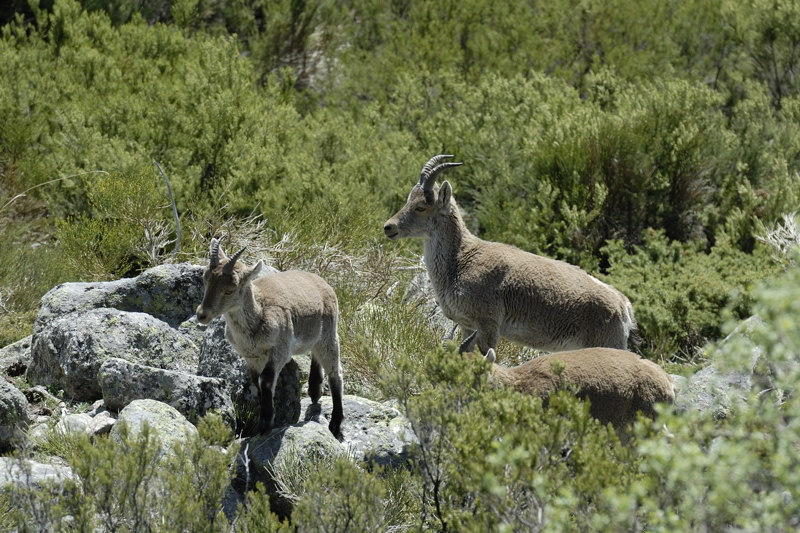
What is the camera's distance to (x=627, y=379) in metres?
7.55

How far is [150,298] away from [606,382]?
454 cm

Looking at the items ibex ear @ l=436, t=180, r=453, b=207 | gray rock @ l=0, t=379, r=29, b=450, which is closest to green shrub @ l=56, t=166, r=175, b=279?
ibex ear @ l=436, t=180, r=453, b=207

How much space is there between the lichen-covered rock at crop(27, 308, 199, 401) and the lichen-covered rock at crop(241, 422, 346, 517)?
166 cm

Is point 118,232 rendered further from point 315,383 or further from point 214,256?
point 214,256

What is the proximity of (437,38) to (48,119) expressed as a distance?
9157mm

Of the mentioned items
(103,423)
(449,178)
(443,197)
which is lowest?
(449,178)

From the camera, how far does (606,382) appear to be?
7.50 m

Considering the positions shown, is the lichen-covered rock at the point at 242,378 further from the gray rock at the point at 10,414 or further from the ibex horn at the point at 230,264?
the gray rock at the point at 10,414

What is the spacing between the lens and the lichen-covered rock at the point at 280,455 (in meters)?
7.48

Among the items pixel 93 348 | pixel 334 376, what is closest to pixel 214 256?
pixel 334 376

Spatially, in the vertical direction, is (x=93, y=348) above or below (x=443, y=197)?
below

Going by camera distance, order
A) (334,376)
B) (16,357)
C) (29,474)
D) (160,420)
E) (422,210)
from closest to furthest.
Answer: (29,474) → (160,420) → (334,376) → (16,357) → (422,210)

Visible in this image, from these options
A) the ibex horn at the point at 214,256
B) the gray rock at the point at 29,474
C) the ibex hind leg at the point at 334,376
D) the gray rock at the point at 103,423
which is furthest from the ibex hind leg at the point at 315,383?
the gray rock at the point at 29,474

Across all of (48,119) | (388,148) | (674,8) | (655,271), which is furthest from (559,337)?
(674,8)
